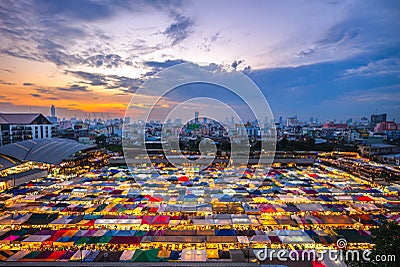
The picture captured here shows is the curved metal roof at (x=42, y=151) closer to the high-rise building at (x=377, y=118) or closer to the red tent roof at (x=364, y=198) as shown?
the red tent roof at (x=364, y=198)

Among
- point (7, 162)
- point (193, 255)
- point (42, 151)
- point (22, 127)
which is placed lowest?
point (193, 255)

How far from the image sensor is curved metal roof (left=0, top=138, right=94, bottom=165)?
8.12m

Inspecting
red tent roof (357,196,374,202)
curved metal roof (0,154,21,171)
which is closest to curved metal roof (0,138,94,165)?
curved metal roof (0,154,21,171)

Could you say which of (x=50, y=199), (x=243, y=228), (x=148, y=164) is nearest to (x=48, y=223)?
(x=50, y=199)

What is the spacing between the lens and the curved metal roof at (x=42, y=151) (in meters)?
8.12

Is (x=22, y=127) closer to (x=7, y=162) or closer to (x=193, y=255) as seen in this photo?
(x=7, y=162)

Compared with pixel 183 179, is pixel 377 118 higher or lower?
higher

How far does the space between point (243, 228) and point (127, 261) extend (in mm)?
1816

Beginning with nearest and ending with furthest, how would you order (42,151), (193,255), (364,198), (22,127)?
(193,255)
(364,198)
(42,151)
(22,127)

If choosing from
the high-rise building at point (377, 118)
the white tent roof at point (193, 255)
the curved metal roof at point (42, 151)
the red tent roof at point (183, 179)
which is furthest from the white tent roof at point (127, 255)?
the high-rise building at point (377, 118)

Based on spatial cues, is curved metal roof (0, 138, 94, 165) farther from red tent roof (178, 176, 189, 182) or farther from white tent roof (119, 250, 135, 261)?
white tent roof (119, 250, 135, 261)

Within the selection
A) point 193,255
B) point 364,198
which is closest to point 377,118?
point 364,198

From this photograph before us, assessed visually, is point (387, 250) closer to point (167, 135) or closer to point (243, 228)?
point (243, 228)

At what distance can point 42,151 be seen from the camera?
8.45 meters
